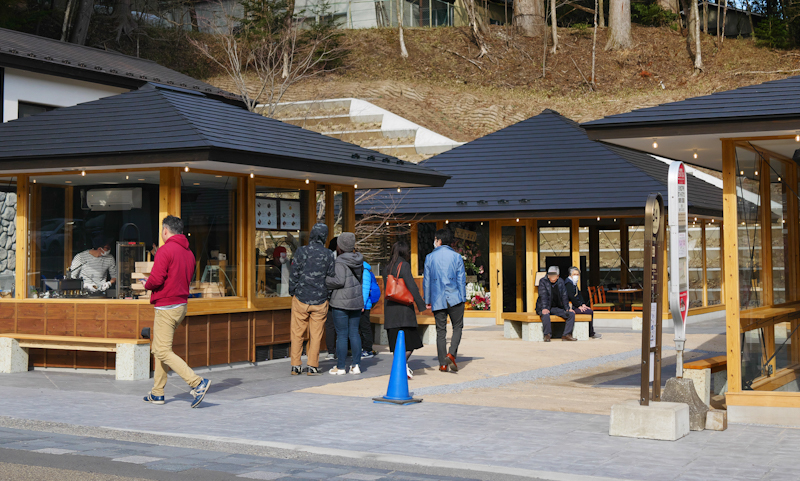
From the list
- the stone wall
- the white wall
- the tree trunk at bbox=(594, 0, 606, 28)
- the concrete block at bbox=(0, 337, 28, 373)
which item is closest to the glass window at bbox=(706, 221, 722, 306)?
the white wall

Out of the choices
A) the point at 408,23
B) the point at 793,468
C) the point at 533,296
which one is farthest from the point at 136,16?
the point at 793,468

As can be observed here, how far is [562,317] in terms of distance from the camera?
54.6 feet

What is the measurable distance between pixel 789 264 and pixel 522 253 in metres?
10.8

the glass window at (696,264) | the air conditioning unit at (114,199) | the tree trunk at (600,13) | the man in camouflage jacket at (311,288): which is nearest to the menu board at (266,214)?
the man in camouflage jacket at (311,288)

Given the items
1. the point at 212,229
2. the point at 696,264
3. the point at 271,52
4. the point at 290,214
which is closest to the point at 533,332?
the point at 290,214

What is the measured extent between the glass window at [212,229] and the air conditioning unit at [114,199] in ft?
2.30

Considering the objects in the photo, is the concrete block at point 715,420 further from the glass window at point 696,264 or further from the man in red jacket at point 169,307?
the glass window at point 696,264

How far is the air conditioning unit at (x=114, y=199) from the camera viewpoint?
463 inches

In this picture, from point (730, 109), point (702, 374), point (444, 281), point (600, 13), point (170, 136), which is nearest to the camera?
point (730, 109)

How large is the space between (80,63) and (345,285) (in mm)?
12061

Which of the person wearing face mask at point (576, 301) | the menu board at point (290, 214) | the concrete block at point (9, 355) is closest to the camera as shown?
the concrete block at point (9, 355)

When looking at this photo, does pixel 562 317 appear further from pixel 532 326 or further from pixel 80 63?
pixel 80 63

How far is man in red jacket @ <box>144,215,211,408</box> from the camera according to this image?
901 cm

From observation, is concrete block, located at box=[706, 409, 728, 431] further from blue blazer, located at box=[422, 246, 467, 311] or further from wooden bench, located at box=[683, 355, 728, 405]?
blue blazer, located at box=[422, 246, 467, 311]
